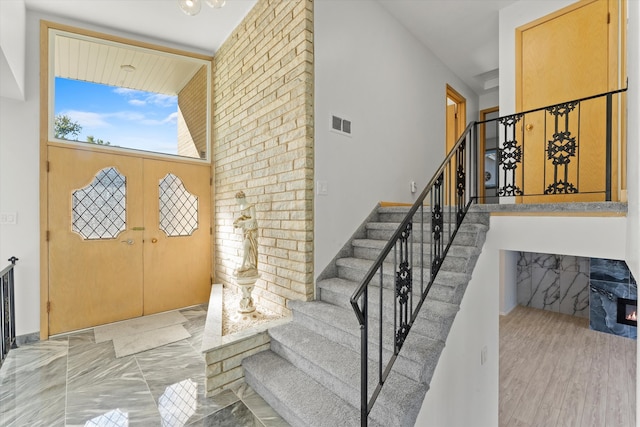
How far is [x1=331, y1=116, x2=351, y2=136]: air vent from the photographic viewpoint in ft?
9.86

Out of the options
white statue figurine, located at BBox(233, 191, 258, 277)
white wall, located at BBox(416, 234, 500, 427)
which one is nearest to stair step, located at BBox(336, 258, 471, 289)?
white wall, located at BBox(416, 234, 500, 427)

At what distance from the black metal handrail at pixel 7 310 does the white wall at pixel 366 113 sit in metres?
2.90

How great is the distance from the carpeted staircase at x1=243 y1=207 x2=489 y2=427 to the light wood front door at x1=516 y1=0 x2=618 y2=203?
1.46 metres

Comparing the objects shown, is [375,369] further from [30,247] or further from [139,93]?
[139,93]

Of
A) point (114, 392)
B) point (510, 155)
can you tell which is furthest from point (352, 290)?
point (114, 392)

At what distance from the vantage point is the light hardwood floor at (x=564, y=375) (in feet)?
10.6

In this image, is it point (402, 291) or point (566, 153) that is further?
point (566, 153)

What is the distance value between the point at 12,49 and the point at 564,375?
281 inches

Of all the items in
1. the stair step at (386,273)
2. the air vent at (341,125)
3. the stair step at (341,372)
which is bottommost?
the stair step at (341,372)

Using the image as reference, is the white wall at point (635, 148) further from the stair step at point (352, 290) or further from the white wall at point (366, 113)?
the white wall at point (366, 113)

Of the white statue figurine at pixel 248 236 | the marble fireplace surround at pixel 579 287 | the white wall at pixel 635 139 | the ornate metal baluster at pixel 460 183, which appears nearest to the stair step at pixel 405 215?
the ornate metal baluster at pixel 460 183

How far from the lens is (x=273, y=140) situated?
10.2 feet

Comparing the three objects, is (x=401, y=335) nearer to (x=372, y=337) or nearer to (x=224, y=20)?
(x=372, y=337)

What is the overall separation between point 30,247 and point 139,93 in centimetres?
234
